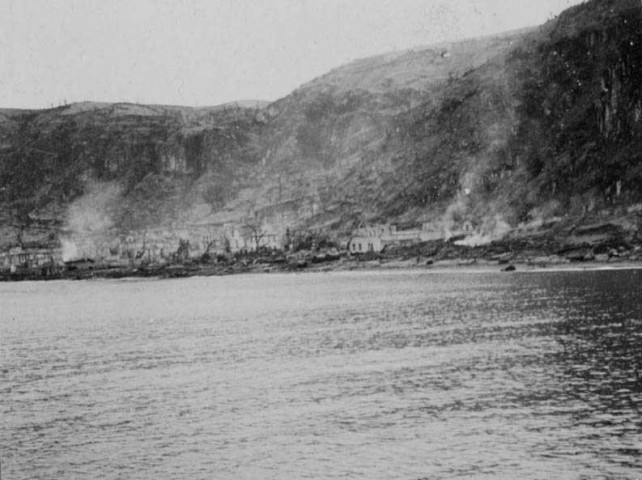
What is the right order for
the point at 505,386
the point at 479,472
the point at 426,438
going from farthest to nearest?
the point at 505,386 → the point at 426,438 → the point at 479,472

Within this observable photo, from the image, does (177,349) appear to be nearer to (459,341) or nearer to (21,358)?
(21,358)

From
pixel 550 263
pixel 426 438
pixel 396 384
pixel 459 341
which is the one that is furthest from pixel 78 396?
pixel 550 263

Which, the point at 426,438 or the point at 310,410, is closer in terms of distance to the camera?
the point at 426,438

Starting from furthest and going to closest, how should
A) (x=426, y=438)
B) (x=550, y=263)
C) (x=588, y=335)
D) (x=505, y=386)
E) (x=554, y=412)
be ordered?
(x=550, y=263) < (x=588, y=335) < (x=505, y=386) < (x=554, y=412) < (x=426, y=438)

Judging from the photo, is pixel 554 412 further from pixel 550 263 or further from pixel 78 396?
pixel 550 263

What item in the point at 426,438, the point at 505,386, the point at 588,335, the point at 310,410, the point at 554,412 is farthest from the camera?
the point at 588,335

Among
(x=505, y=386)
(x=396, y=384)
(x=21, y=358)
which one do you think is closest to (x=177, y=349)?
(x=21, y=358)
